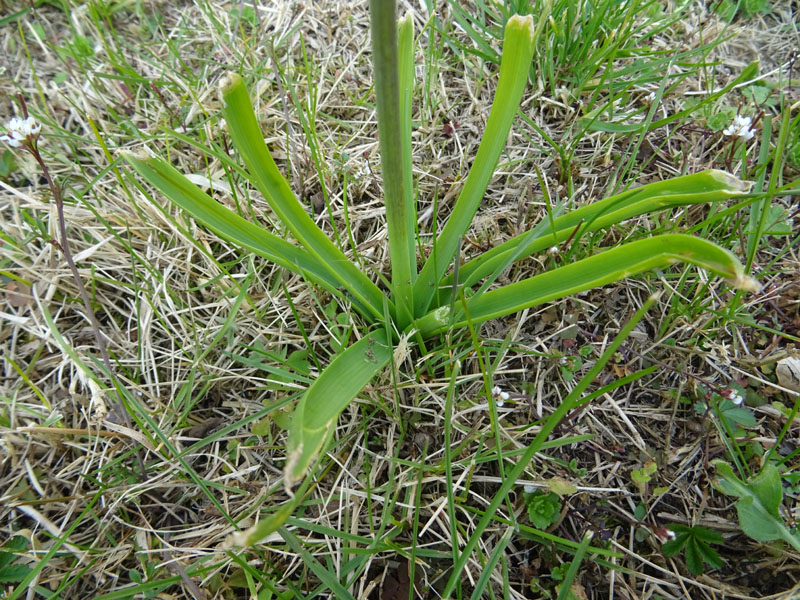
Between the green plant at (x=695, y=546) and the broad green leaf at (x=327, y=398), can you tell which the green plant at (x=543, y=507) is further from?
the broad green leaf at (x=327, y=398)

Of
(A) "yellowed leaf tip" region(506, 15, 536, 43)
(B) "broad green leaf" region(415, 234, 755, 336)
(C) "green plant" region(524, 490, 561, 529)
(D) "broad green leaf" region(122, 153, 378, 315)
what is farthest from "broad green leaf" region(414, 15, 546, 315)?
(C) "green plant" region(524, 490, 561, 529)

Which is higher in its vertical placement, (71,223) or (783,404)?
(71,223)

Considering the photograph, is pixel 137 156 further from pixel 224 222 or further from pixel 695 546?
pixel 695 546

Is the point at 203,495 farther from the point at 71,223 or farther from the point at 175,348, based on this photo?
the point at 71,223

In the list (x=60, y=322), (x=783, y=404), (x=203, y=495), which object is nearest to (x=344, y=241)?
(x=203, y=495)

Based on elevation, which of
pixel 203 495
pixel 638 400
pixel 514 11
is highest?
pixel 514 11

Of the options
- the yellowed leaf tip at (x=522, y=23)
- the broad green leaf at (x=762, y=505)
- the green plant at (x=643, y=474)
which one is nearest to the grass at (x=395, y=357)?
the green plant at (x=643, y=474)

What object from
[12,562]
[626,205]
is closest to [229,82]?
[626,205]
